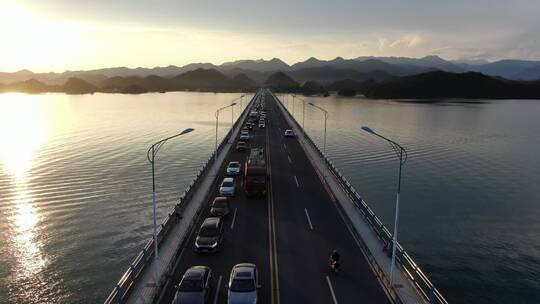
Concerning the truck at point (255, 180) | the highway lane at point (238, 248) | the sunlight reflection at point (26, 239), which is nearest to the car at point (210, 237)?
the highway lane at point (238, 248)

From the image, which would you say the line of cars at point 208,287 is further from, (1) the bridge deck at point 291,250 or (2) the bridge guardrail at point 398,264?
(2) the bridge guardrail at point 398,264

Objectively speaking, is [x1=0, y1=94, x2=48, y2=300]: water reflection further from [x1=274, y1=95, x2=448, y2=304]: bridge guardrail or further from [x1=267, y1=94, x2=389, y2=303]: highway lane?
[x1=274, y1=95, x2=448, y2=304]: bridge guardrail

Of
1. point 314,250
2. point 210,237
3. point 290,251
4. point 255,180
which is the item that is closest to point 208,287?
point 210,237

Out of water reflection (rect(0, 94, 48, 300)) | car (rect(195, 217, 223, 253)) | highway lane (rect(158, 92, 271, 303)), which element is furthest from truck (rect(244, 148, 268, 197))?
water reflection (rect(0, 94, 48, 300))

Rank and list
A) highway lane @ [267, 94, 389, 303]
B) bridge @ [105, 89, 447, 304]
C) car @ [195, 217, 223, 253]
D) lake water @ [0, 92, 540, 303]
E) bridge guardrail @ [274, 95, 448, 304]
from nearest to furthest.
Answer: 1. bridge guardrail @ [274, 95, 448, 304]
2. bridge @ [105, 89, 447, 304]
3. highway lane @ [267, 94, 389, 303]
4. car @ [195, 217, 223, 253]
5. lake water @ [0, 92, 540, 303]

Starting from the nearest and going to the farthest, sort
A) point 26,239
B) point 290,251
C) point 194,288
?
1. point 194,288
2. point 290,251
3. point 26,239

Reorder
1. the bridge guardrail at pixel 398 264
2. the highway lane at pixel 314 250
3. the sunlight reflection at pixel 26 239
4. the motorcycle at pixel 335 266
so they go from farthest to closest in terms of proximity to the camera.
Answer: the sunlight reflection at pixel 26 239
the motorcycle at pixel 335 266
the highway lane at pixel 314 250
the bridge guardrail at pixel 398 264

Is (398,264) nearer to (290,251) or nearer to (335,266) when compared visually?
(335,266)
